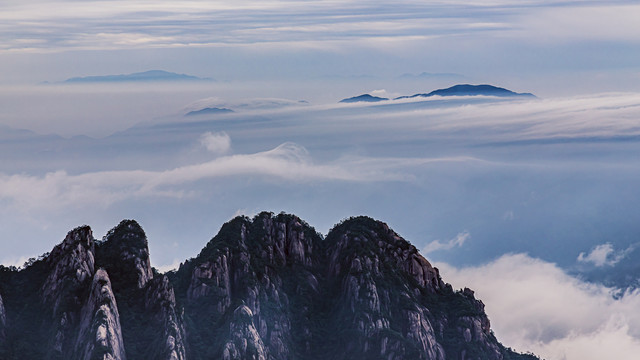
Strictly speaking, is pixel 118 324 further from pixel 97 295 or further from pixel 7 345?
pixel 7 345

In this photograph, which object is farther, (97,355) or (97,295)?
(97,295)

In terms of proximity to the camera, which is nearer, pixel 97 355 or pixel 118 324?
pixel 97 355

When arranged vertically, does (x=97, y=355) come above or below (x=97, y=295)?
below

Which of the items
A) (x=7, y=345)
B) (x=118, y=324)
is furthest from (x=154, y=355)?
(x=7, y=345)

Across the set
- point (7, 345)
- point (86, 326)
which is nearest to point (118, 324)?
point (86, 326)
